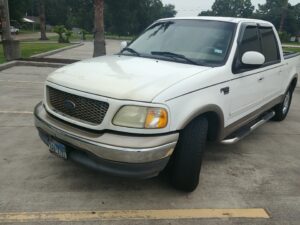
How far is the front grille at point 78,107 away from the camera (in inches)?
133

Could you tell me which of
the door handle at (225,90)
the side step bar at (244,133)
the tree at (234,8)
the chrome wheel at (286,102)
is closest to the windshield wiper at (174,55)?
the door handle at (225,90)

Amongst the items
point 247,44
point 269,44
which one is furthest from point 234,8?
point 247,44

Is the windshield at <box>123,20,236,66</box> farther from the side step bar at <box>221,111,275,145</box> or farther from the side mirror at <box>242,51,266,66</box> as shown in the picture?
the side step bar at <box>221,111,275,145</box>

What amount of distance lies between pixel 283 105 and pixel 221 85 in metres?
3.34

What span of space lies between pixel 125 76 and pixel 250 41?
222cm

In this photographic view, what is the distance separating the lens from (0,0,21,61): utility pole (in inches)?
552

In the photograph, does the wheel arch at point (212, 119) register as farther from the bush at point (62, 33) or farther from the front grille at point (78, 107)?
the bush at point (62, 33)

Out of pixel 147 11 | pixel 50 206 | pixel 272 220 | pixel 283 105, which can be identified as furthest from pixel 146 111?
pixel 147 11

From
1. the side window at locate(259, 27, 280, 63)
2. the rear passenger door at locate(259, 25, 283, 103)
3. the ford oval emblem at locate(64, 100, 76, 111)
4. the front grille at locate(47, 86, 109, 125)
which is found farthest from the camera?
the side window at locate(259, 27, 280, 63)

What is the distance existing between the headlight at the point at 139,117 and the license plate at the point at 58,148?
70 cm

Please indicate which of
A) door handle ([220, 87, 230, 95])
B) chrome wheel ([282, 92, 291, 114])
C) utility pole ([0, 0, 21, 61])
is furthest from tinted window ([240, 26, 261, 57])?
utility pole ([0, 0, 21, 61])

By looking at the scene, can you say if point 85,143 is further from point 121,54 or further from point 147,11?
point 147,11

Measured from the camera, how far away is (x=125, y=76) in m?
3.63

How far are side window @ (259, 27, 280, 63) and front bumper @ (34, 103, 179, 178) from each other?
9.43 feet
